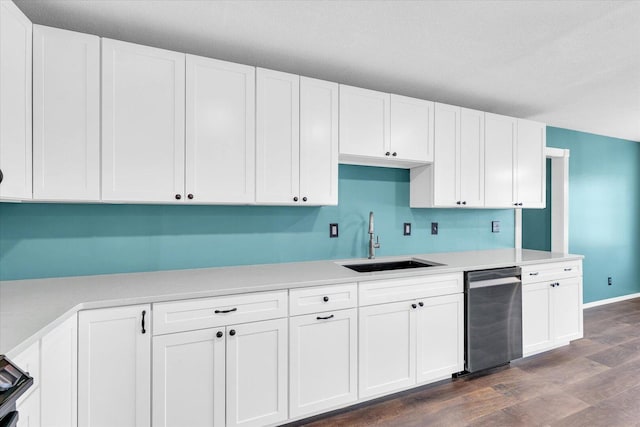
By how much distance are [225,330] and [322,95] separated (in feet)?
5.49

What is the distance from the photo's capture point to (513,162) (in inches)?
123

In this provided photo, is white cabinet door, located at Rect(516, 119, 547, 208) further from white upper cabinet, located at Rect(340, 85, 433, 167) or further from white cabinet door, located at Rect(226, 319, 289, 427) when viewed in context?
white cabinet door, located at Rect(226, 319, 289, 427)

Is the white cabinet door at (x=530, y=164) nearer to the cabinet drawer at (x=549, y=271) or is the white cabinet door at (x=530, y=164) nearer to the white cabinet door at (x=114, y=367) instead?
the cabinet drawer at (x=549, y=271)

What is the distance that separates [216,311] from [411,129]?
6.60 ft

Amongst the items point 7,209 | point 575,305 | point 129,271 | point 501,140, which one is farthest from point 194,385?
point 575,305

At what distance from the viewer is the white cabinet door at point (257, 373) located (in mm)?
1763

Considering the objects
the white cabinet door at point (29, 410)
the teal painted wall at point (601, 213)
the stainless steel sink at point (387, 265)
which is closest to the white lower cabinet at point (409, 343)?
the stainless steel sink at point (387, 265)

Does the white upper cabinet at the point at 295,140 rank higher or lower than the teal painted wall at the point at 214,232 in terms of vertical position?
higher

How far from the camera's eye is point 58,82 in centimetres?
165

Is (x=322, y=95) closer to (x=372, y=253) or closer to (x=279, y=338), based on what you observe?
(x=372, y=253)

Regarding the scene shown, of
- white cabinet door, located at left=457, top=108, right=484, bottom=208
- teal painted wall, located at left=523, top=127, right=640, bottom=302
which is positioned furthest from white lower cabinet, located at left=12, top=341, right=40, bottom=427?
teal painted wall, located at left=523, top=127, right=640, bottom=302

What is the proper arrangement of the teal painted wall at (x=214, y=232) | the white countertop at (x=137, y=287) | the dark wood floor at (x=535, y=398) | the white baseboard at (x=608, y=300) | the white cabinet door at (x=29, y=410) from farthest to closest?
the white baseboard at (x=608, y=300)
the dark wood floor at (x=535, y=398)
the teal painted wall at (x=214, y=232)
the white countertop at (x=137, y=287)
the white cabinet door at (x=29, y=410)

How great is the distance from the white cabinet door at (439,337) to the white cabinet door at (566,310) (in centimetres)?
121

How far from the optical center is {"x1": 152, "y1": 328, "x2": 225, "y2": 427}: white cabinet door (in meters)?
1.62
